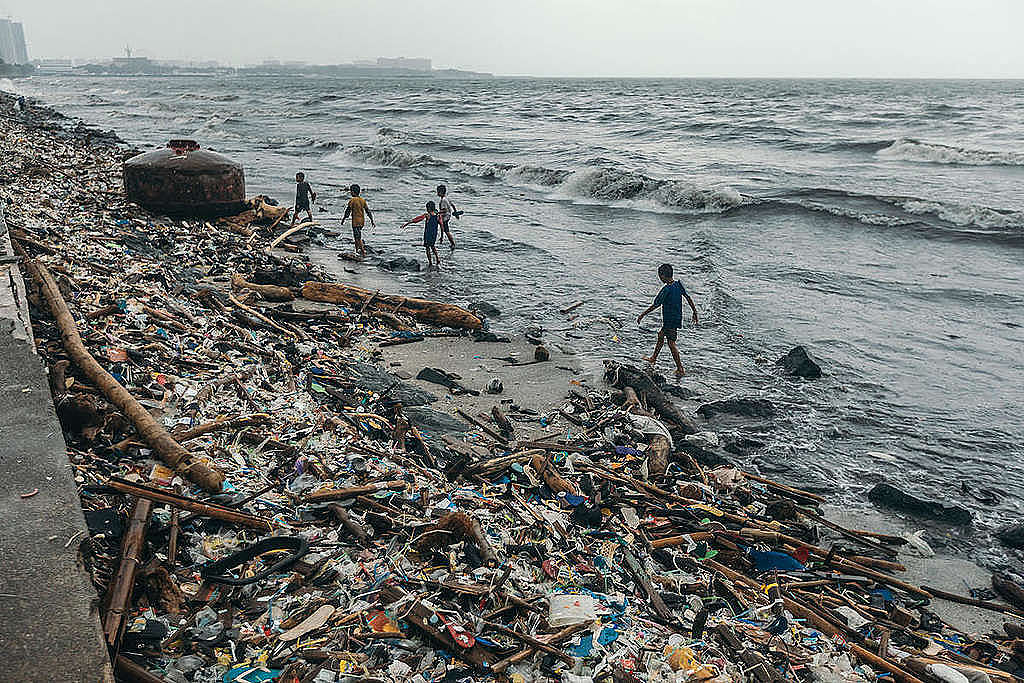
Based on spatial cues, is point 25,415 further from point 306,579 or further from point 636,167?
point 636,167

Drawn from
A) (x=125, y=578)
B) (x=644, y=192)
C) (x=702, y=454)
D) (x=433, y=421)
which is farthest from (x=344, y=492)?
(x=644, y=192)

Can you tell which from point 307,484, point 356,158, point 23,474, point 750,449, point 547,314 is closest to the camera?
point 23,474

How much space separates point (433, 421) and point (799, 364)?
6.08 metres

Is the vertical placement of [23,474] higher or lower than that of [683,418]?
higher

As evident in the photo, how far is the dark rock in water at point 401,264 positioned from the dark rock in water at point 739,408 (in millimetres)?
8445

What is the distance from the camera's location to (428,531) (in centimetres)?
512

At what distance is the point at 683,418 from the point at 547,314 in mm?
4960

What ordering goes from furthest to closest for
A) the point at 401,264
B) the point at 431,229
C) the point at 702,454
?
1. the point at 401,264
2. the point at 431,229
3. the point at 702,454

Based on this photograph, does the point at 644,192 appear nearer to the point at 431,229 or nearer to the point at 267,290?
the point at 431,229

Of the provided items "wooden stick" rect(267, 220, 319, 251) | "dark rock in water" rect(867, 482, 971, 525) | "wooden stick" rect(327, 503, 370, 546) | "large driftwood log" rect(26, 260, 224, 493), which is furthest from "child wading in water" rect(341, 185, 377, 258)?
"dark rock in water" rect(867, 482, 971, 525)

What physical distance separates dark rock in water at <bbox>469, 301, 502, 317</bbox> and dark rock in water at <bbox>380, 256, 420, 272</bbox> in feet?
10.8

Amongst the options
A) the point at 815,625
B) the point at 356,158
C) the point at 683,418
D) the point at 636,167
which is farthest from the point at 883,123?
the point at 815,625

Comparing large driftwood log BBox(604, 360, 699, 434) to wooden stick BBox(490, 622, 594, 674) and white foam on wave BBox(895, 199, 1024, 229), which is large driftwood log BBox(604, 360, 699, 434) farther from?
white foam on wave BBox(895, 199, 1024, 229)

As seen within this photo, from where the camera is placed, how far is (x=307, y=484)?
571 cm
